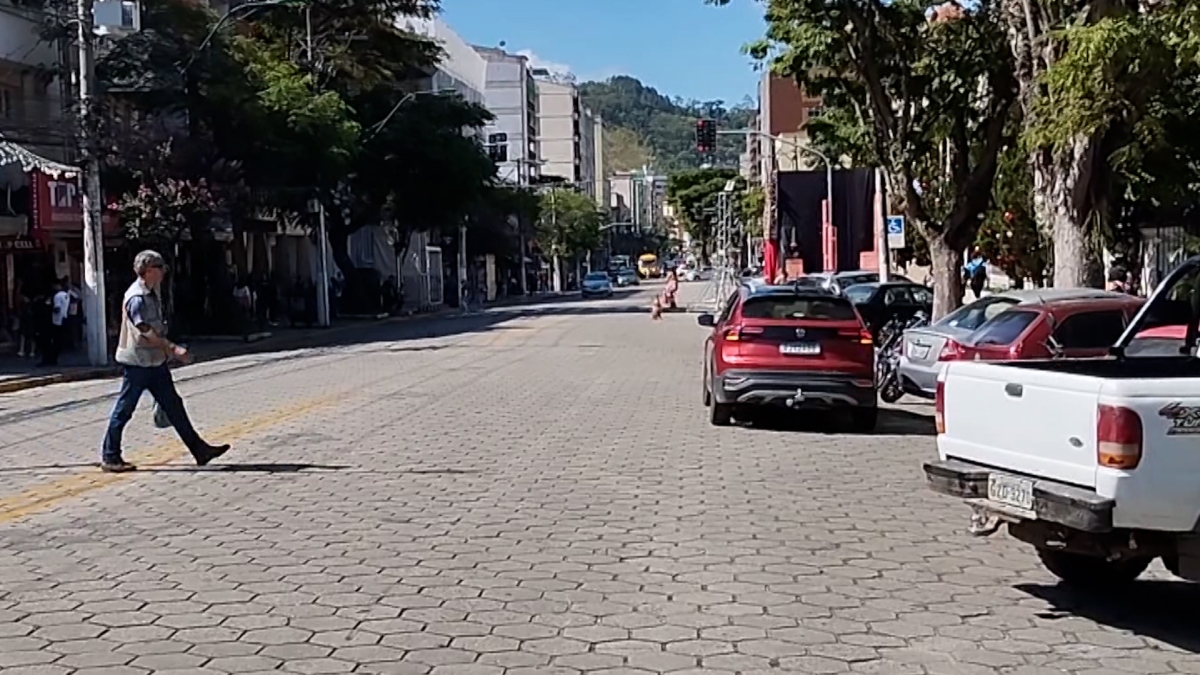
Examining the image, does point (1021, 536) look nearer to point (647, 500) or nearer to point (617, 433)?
point (647, 500)

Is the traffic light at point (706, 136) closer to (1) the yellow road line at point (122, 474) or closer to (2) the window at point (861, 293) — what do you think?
(2) the window at point (861, 293)

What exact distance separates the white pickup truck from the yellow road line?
6.77 m

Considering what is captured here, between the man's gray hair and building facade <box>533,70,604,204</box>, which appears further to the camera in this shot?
building facade <box>533,70,604,204</box>

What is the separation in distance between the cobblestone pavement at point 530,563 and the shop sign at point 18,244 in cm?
2270

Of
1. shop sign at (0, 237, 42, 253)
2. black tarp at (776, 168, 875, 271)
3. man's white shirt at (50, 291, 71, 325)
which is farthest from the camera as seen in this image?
black tarp at (776, 168, 875, 271)

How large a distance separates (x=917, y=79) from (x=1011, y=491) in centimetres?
2228

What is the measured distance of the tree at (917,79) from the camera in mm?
27875

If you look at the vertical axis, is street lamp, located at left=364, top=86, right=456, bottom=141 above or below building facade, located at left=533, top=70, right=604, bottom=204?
below

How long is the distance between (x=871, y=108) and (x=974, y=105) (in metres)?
2.02

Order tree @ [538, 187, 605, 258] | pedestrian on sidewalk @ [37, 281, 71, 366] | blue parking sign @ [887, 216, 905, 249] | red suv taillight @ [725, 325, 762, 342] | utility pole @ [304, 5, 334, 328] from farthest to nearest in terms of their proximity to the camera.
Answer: tree @ [538, 187, 605, 258] → utility pole @ [304, 5, 334, 328] → blue parking sign @ [887, 216, 905, 249] → pedestrian on sidewalk @ [37, 281, 71, 366] → red suv taillight @ [725, 325, 762, 342]

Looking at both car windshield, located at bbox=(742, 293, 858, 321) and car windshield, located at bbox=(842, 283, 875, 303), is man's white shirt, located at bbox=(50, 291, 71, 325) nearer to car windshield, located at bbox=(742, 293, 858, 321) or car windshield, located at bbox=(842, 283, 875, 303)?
car windshield, located at bbox=(842, 283, 875, 303)

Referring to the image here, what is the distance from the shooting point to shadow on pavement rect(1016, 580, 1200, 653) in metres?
7.75

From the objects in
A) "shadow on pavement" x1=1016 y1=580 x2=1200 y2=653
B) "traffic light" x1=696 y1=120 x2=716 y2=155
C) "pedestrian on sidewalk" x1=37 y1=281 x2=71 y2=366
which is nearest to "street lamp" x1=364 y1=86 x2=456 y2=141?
"traffic light" x1=696 y1=120 x2=716 y2=155

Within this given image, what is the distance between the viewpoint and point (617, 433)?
54.1ft
